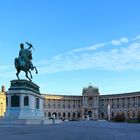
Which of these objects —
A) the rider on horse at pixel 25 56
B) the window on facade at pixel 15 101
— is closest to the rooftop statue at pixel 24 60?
the rider on horse at pixel 25 56

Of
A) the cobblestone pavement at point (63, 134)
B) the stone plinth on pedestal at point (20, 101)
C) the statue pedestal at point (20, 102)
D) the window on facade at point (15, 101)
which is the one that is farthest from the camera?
the window on facade at point (15, 101)

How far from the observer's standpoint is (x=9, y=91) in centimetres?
5172

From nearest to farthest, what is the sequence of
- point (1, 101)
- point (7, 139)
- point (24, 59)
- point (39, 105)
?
point (7, 139) < point (24, 59) < point (39, 105) < point (1, 101)

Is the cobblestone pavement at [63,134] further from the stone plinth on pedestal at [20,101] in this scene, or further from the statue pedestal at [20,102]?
the stone plinth on pedestal at [20,101]

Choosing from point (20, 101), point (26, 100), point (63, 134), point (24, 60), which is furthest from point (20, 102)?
point (63, 134)

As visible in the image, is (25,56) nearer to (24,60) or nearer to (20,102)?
(24,60)

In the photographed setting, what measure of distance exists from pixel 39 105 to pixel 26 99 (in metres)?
7.27

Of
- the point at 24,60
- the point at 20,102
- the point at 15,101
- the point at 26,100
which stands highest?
the point at 24,60

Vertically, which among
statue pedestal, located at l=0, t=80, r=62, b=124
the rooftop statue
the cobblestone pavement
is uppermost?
the rooftop statue

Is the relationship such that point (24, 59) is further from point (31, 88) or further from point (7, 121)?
point (7, 121)

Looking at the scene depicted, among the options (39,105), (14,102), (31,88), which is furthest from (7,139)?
(39,105)

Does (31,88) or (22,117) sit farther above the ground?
(31,88)

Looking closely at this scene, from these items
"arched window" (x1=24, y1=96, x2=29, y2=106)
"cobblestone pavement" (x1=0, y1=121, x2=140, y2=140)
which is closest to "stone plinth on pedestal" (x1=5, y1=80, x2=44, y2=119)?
"arched window" (x1=24, y1=96, x2=29, y2=106)

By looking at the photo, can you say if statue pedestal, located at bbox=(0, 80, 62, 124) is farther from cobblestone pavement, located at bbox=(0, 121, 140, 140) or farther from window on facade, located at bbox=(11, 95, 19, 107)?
cobblestone pavement, located at bbox=(0, 121, 140, 140)
